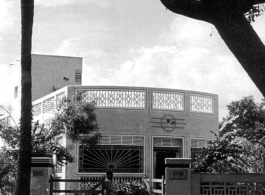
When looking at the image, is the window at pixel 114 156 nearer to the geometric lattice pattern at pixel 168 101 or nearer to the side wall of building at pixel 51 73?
the geometric lattice pattern at pixel 168 101

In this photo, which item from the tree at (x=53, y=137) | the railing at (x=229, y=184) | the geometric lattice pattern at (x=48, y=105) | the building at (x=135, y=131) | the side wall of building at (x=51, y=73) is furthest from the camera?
the side wall of building at (x=51, y=73)

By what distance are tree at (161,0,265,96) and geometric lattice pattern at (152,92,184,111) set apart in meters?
13.0

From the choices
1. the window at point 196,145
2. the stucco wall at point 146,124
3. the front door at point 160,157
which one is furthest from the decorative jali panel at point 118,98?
the window at point 196,145

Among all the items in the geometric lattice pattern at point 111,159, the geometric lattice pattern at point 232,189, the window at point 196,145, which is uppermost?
the window at point 196,145

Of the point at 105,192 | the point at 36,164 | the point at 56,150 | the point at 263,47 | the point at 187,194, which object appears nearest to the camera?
the point at 263,47

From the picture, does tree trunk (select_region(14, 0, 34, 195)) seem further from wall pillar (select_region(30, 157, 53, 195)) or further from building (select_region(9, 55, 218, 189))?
building (select_region(9, 55, 218, 189))

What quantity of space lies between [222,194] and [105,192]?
312cm

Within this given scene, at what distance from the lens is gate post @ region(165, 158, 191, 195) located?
1180 centimetres

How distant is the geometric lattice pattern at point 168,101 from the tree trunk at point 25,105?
1028 cm

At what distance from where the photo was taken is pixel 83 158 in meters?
21.4

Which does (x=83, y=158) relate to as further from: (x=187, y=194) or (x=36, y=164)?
(x=187, y=194)

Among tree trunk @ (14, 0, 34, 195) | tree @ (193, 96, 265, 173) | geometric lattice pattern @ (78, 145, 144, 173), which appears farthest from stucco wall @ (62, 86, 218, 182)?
tree trunk @ (14, 0, 34, 195)

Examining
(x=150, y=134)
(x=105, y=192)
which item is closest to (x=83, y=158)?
(x=150, y=134)

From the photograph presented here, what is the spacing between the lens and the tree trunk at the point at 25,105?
11.8 meters
